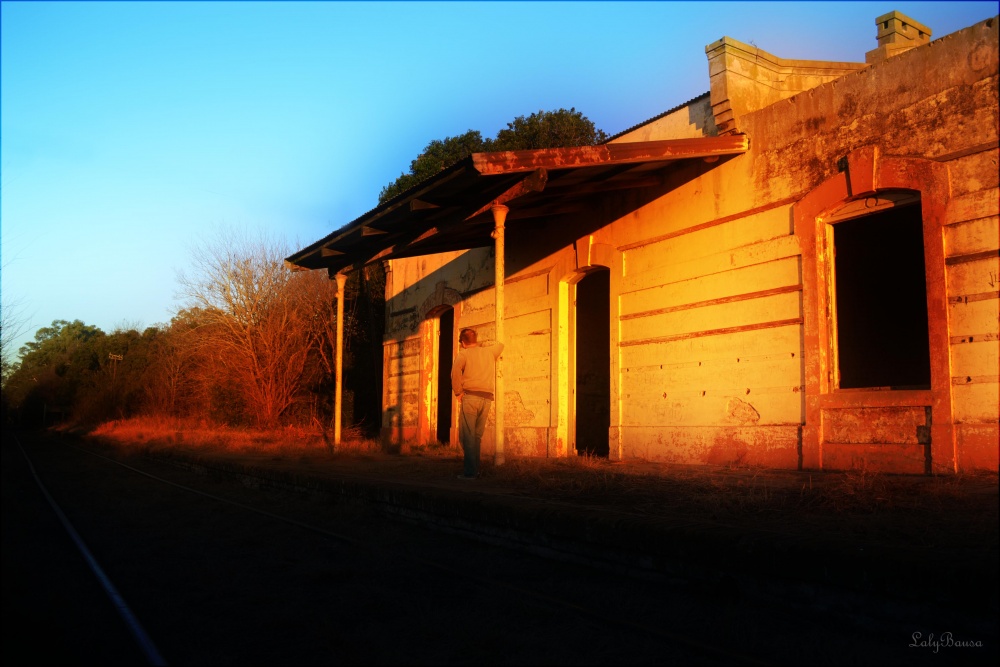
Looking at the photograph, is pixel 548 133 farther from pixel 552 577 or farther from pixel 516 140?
pixel 552 577

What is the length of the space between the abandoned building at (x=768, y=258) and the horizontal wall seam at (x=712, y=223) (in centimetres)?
2

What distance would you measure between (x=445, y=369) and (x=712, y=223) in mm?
8168

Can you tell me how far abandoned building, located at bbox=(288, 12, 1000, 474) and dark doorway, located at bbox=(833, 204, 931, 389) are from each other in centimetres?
2

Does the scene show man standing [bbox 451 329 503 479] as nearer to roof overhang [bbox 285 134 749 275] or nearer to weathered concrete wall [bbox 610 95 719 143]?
roof overhang [bbox 285 134 749 275]

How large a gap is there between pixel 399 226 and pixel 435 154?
20593mm

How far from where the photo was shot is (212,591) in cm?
495

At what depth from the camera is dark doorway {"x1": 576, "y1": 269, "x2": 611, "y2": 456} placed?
1295 centimetres

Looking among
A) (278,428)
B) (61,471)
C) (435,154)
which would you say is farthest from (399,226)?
(435,154)

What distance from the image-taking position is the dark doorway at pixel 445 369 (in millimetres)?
16172

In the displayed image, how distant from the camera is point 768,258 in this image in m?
8.95

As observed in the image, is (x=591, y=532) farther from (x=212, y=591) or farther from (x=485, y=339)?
(x=485, y=339)

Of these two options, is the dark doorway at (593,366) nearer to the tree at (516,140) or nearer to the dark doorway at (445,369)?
the dark doorway at (445,369)

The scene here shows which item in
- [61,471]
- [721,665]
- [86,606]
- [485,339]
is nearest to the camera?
[721,665]

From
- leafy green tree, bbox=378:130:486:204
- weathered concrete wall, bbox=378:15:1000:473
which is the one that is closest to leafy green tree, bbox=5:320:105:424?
leafy green tree, bbox=378:130:486:204
